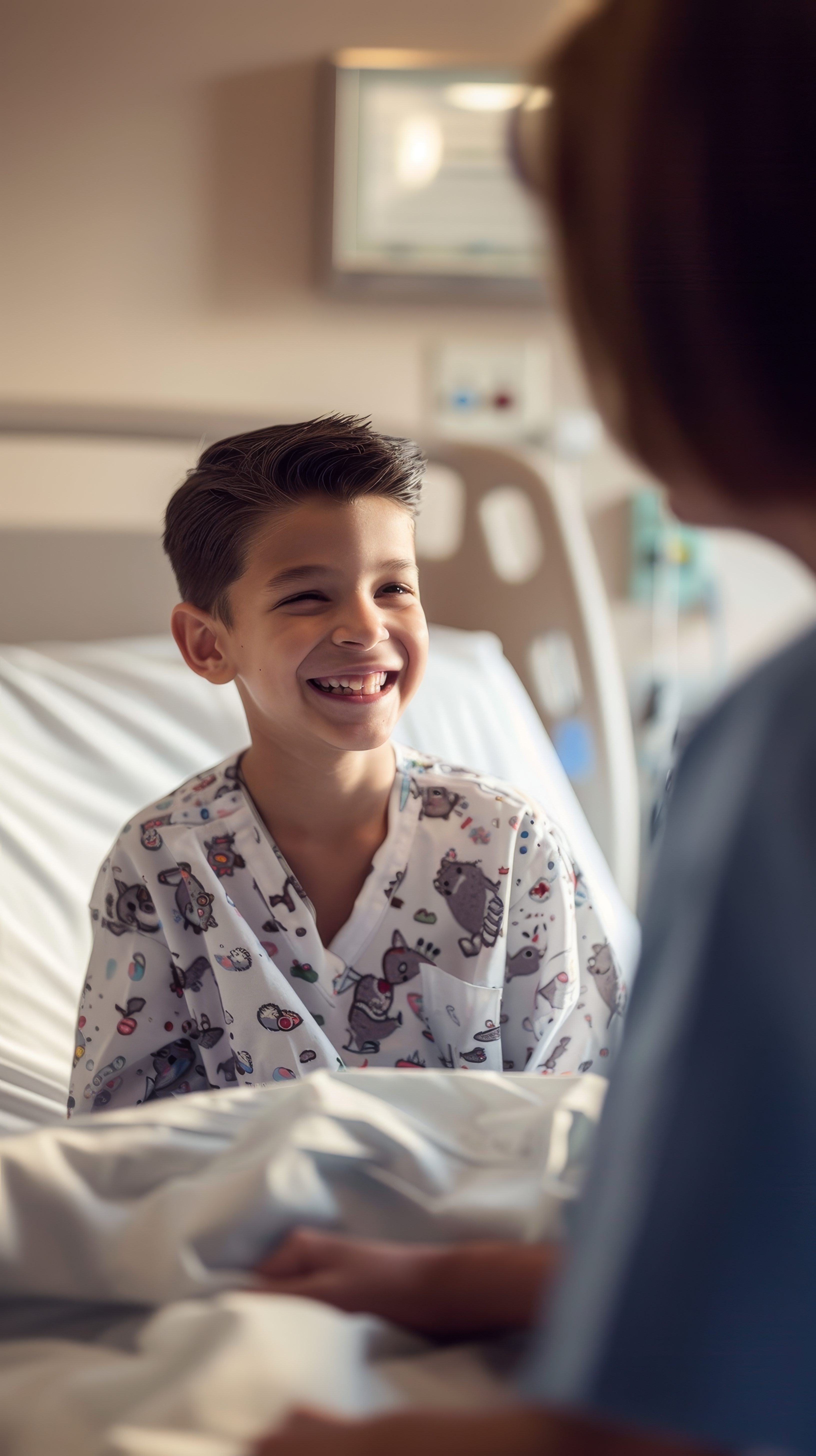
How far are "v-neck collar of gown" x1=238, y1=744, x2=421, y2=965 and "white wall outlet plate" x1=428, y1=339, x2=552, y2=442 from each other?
9.6 inches

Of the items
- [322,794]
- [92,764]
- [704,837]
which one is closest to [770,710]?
[704,837]

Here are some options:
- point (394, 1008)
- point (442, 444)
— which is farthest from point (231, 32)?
point (394, 1008)

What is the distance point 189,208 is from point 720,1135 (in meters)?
0.89

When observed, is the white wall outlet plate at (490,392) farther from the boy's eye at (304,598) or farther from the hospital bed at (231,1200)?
the boy's eye at (304,598)

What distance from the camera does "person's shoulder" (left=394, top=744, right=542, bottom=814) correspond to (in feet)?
2.15

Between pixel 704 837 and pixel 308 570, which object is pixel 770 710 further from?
pixel 308 570

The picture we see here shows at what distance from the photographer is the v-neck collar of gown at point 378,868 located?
0.62 metres

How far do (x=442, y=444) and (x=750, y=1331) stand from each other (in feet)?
2.54

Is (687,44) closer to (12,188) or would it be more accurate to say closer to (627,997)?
(627,997)

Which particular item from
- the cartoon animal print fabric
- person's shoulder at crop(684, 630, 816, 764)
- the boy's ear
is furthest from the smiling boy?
person's shoulder at crop(684, 630, 816, 764)

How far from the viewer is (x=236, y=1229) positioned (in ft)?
1.06

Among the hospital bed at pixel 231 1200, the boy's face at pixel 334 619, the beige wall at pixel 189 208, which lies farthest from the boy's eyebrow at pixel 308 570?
the beige wall at pixel 189 208

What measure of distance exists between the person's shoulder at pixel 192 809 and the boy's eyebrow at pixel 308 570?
0.83ft

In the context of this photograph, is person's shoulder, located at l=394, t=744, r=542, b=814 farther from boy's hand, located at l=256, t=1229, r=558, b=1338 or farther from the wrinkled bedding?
boy's hand, located at l=256, t=1229, r=558, b=1338
